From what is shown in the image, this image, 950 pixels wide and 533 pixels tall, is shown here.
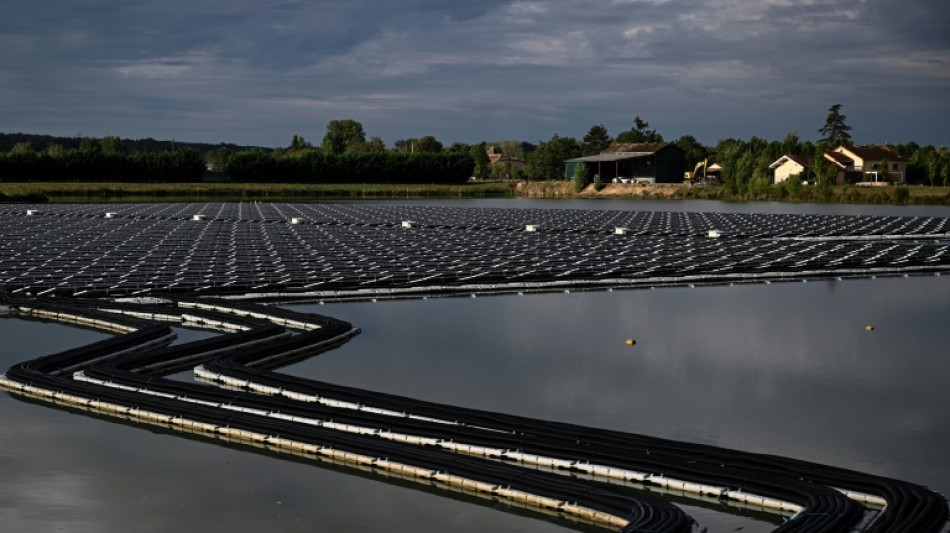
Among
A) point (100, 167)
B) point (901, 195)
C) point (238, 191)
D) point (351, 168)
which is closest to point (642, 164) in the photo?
point (351, 168)

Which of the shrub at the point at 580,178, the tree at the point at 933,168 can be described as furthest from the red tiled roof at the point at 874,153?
the shrub at the point at 580,178

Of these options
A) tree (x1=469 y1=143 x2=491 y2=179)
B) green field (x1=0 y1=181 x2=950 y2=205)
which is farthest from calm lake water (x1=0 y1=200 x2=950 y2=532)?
tree (x1=469 y1=143 x2=491 y2=179)

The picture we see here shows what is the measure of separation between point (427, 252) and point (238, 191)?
3142 inches

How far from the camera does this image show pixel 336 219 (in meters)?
60.3

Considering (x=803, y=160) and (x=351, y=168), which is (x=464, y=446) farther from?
(x=351, y=168)

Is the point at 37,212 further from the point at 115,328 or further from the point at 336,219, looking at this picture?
the point at 115,328

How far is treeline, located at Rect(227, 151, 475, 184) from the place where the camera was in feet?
403

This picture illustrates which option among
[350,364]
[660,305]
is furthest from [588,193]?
[350,364]

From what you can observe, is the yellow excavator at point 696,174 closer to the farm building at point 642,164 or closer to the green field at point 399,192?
the farm building at point 642,164

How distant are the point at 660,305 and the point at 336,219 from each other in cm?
3684

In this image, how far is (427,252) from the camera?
37594 millimetres

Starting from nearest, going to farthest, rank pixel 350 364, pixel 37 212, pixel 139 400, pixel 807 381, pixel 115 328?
pixel 139 400
pixel 807 381
pixel 350 364
pixel 115 328
pixel 37 212

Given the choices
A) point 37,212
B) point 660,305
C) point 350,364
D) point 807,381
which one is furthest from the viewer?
point 37,212

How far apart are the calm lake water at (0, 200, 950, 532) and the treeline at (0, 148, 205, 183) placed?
94513mm
